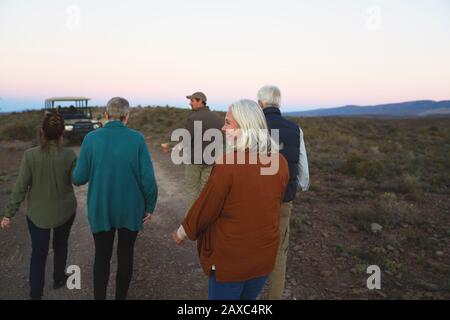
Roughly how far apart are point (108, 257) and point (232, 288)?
4.56 feet

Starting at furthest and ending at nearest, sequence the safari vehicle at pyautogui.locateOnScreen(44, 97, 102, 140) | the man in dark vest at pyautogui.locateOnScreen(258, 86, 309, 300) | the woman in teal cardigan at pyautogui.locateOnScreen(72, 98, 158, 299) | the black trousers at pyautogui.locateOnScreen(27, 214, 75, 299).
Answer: the safari vehicle at pyautogui.locateOnScreen(44, 97, 102, 140)
the black trousers at pyautogui.locateOnScreen(27, 214, 75, 299)
the man in dark vest at pyautogui.locateOnScreen(258, 86, 309, 300)
the woman in teal cardigan at pyautogui.locateOnScreen(72, 98, 158, 299)

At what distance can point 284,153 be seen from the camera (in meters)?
2.97

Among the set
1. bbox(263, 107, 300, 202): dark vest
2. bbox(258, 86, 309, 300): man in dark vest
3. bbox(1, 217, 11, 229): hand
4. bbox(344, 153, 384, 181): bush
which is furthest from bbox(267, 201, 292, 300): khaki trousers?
bbox(344, 153, 384, 181): bush

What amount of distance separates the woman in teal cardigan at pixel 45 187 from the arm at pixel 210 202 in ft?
5.62

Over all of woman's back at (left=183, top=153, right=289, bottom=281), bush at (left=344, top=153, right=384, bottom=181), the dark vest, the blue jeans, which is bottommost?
bush at (left=344, top=153, right=384, bottom=181)

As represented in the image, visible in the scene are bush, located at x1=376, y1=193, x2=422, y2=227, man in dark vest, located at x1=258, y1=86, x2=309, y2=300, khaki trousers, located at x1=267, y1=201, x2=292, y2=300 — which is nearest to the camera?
man in dark vest, located at x1=258, y1=86, x2=309, y2=300

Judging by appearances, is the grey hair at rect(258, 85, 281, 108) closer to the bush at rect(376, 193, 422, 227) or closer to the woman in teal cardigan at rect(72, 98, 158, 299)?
the woman in teal cardigan at rect(72, 98, 158, 299)

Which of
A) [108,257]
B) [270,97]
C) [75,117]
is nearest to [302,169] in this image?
[270,97]

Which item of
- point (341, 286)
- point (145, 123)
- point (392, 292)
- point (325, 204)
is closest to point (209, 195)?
point (341, 286)

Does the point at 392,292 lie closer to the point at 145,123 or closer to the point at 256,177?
the point at 256,177

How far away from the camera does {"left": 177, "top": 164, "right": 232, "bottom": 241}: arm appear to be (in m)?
1.98

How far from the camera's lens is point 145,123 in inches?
1053

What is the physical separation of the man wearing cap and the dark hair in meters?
1.92
